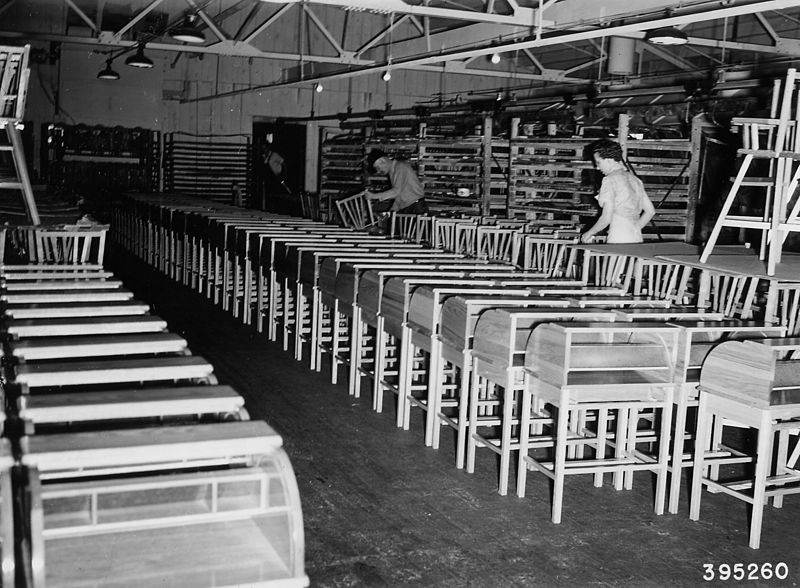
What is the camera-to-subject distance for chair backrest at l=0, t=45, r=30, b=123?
5746 mm

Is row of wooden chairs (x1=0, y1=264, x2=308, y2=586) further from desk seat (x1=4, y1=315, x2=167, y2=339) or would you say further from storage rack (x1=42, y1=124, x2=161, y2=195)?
storage rack (x1=42, y1=124, x2=161, y2=195)

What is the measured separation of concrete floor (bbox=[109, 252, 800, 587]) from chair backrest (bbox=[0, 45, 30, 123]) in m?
2.53

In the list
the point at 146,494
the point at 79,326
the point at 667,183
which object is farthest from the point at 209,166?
the point at 146,494

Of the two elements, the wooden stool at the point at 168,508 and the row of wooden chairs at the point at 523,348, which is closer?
the wooden stool at the point at 168,508

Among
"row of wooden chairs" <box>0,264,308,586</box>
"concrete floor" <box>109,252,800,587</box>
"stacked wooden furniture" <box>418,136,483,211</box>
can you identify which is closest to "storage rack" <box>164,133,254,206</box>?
"stacked wooden furniture" <box>418,136,483,211</box>

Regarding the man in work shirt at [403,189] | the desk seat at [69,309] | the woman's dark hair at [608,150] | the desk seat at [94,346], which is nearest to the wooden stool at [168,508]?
the desk seat at [94,346]

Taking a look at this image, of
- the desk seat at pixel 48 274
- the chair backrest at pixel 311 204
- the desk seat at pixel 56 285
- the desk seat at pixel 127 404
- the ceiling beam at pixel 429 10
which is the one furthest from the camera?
the chair backrest at pixel 311 204

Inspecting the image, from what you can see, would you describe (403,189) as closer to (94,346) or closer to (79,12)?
(79,12)

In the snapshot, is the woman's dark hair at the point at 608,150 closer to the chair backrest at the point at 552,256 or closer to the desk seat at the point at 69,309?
the chair backrest at the point at 552,256

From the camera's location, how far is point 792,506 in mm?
4316

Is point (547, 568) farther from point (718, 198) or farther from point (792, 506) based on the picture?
point (718, 198)

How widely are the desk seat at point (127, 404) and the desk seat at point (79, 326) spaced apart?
2.89 ft

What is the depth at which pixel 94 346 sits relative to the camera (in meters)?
3.16

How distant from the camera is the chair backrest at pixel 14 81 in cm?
575
